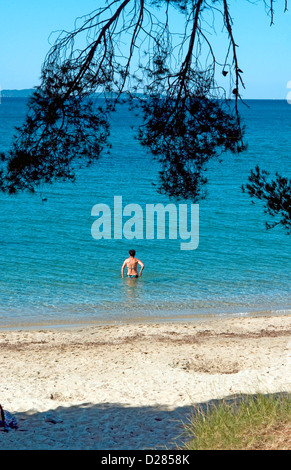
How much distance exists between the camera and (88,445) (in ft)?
29.1

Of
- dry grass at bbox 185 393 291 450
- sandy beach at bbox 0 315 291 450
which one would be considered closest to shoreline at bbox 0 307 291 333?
sandy beach at bbox 0 315 291 450

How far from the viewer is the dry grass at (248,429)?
7.11m

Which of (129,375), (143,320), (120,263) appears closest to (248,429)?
(129,375)

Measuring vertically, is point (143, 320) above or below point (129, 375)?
below

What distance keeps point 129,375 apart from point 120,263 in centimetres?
1383

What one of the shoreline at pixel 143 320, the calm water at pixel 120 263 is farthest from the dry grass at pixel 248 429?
the shoreline at pixel 143 320

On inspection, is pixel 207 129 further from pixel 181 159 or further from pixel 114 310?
pixel 114 310

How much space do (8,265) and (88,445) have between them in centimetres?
1701

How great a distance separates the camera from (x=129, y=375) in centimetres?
1233

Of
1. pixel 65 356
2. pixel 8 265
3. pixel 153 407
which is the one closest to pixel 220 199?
pixel 8 265

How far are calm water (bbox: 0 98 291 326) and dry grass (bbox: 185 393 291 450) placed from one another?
18.8 ft

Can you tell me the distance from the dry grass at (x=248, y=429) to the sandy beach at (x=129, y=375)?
0.44 metres

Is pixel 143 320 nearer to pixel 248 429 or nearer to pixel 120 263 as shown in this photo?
pixel 120 263

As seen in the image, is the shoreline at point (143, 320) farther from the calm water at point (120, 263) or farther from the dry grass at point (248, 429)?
the dry grass at point (248, 429)
